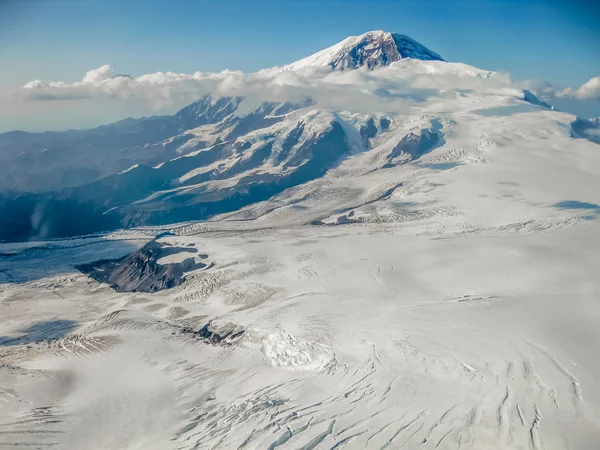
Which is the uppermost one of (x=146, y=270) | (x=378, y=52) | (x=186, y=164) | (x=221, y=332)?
(x=378, y=52)

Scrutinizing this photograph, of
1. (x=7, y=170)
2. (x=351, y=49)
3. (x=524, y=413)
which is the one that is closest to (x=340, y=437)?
(x=524, y=413)

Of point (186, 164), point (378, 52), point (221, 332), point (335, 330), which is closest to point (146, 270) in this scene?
point (221, 332)

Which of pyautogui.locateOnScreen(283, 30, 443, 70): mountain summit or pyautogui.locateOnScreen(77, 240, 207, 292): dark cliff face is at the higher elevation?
pyautogui.locateOnScreen(283, 30, 443, 70): mountain summit

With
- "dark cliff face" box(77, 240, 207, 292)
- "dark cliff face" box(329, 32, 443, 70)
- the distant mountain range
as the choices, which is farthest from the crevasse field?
"dark cliff face" box(329, 32, 443, 70)

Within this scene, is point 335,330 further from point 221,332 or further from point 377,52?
point 377,52

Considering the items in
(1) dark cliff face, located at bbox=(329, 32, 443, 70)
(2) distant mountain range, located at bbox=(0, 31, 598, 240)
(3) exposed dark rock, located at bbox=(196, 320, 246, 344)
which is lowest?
(3) exposed dark rock, located at bbox=(196, 320, 246, 344)

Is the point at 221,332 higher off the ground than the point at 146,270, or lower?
lower

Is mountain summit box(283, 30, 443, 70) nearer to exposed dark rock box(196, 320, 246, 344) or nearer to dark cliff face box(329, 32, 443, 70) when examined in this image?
dark cliff face box(329, 32, 443, 70)
